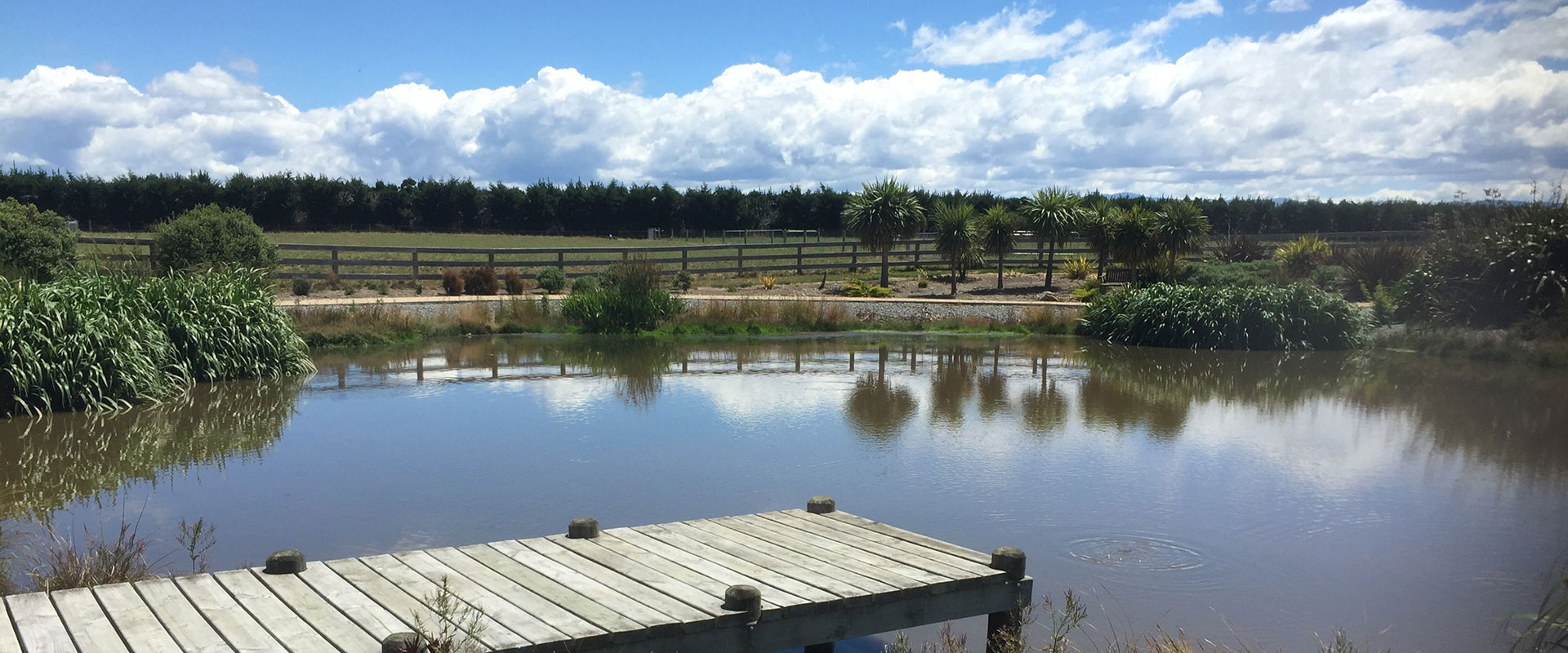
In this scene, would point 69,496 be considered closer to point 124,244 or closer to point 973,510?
point 973,510

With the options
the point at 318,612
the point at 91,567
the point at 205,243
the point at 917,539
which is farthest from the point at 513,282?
the point at 318,612

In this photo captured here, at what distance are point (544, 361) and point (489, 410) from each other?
4.81 m

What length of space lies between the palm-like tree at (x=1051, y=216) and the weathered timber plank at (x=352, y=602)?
26.4 m

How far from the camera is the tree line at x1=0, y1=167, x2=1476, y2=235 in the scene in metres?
43.2

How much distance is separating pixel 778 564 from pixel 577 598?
41.2 inches

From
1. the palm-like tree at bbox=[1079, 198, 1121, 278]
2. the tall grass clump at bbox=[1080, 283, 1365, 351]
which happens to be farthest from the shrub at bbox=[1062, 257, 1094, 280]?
the tall grass clump at bbox=[1080, 283, 1365, 351]

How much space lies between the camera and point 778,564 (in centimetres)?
548

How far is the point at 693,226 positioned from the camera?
50281mm

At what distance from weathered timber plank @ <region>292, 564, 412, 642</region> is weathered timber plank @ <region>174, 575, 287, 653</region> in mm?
315

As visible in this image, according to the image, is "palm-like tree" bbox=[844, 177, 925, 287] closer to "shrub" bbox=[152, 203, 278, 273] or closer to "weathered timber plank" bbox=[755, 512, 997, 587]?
"shrub" bbox=[152, 203, 278, 273]

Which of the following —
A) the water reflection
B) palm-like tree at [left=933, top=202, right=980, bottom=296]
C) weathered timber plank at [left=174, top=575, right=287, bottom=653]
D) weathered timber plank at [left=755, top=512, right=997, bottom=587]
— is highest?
palm-like tree at [left=933, top=202, right=980, bottom=296]

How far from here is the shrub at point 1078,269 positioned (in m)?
32.6

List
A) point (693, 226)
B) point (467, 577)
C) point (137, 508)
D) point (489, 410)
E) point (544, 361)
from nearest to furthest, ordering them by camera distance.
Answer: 1. point (467, 577)
2. point (137, 508)
3. point (489, 410)
4. point (544, 361)
5. point (693, 226)

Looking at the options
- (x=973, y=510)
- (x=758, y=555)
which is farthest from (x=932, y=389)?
(x=758, y=555)
